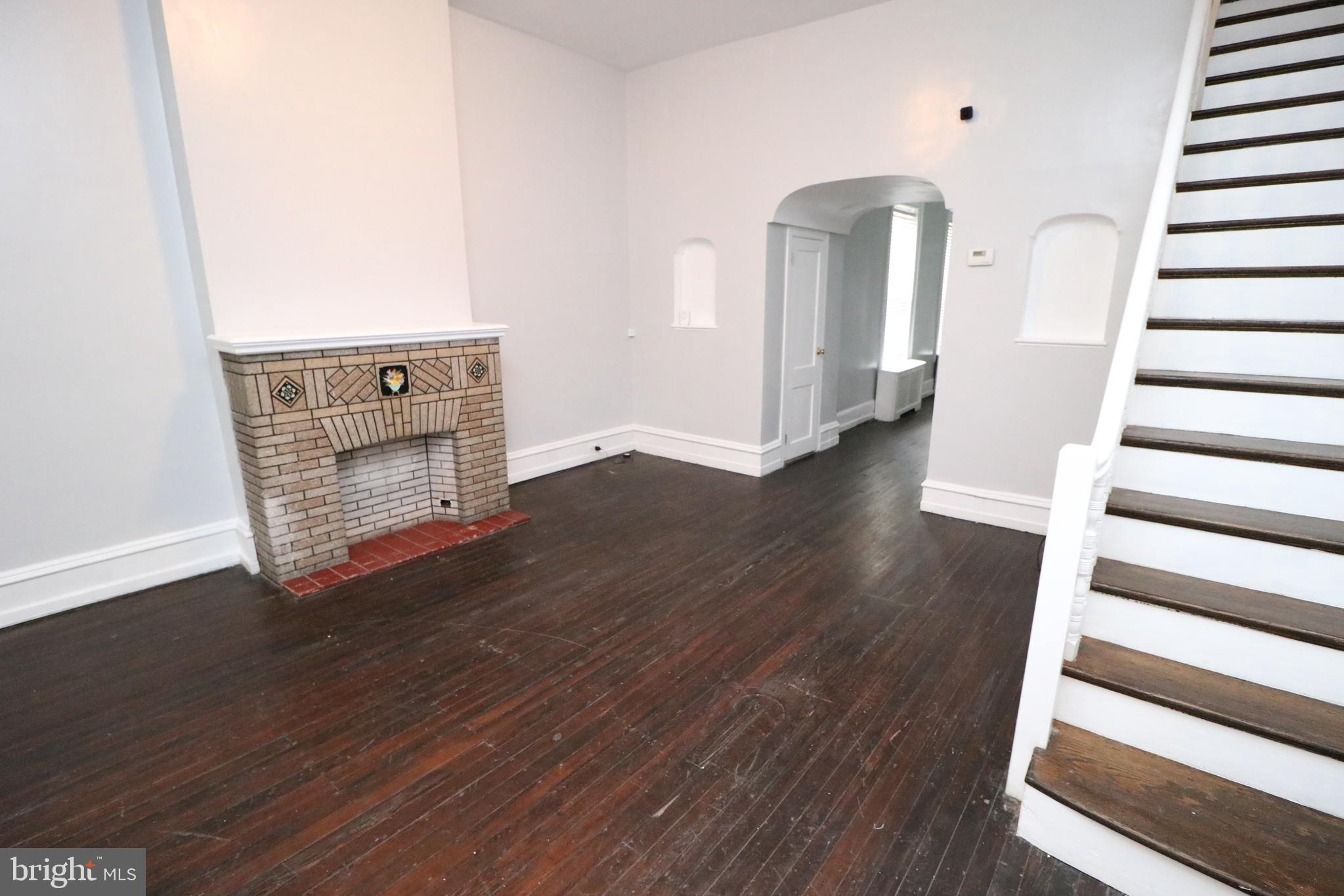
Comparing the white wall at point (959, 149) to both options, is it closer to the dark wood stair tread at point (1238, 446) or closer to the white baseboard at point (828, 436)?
the white baseboard at point (828, 436)

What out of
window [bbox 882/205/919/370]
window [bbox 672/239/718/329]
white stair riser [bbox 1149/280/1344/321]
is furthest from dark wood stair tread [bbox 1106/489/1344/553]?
window [bbox 882/205/919/370]

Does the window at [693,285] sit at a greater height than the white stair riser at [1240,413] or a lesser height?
greater

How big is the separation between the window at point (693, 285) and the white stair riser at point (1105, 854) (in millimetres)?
4485

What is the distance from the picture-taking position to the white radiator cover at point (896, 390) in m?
7.72

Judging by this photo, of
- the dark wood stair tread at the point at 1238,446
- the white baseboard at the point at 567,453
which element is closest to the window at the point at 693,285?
the white baseboard at the point at 567,453

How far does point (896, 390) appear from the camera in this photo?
774cm

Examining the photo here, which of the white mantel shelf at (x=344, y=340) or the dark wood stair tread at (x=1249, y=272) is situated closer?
the dark wood stair tread at (x=1249, y=272)

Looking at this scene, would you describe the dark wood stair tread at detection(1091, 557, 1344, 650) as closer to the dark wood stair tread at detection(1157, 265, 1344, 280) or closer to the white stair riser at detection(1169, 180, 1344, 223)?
the dark wood stair tread at detection(1157, 265, 1344, 280)

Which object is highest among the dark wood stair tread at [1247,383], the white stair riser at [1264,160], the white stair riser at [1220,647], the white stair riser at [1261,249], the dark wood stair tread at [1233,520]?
the white stair riser at [1264,160]

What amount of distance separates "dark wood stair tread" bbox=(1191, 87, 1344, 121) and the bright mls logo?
16.9 ft

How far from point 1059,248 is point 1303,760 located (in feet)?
10.9

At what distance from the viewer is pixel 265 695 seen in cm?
260

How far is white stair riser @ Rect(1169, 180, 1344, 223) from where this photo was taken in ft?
8.10

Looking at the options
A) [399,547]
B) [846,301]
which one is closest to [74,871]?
[399,547]
